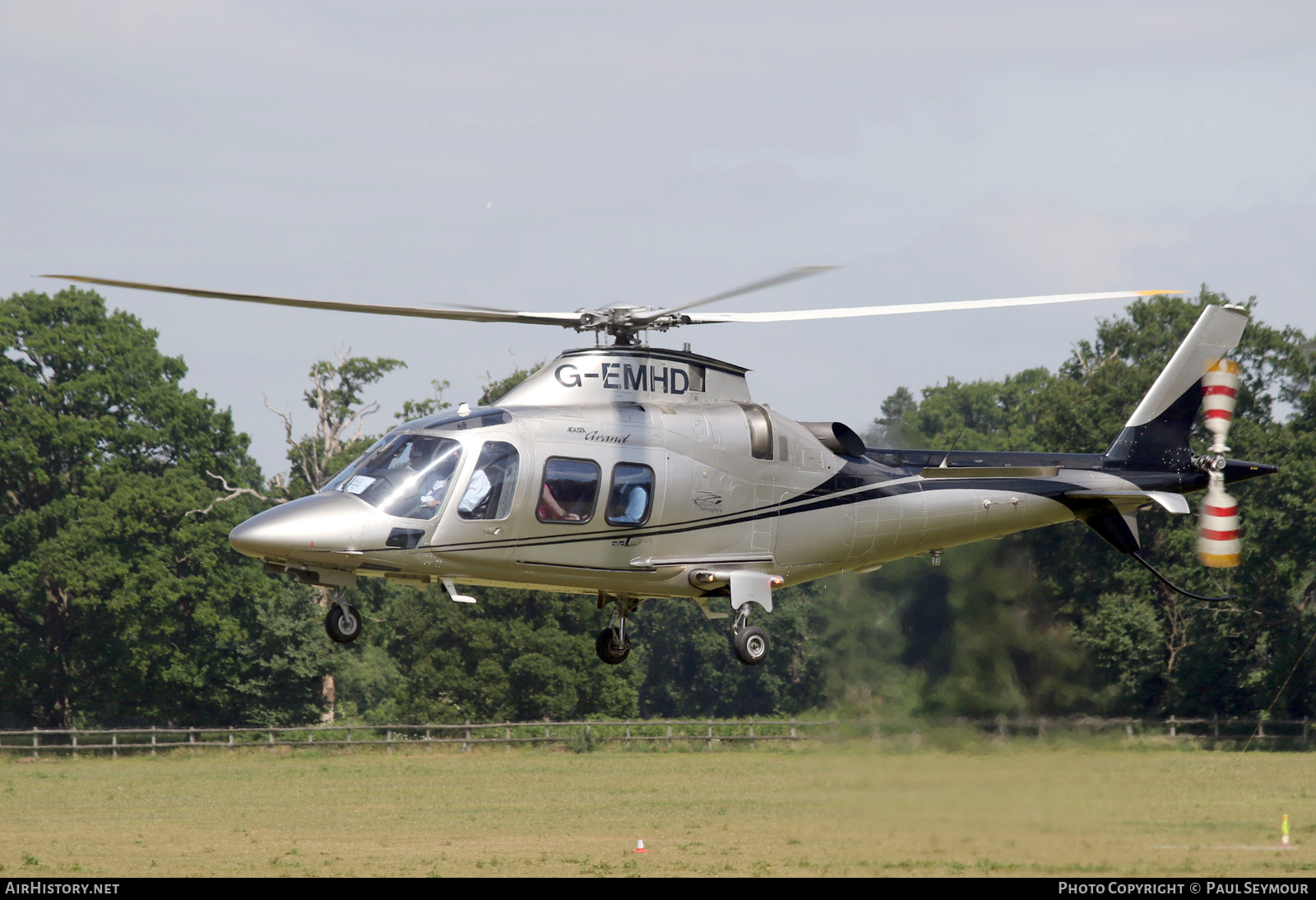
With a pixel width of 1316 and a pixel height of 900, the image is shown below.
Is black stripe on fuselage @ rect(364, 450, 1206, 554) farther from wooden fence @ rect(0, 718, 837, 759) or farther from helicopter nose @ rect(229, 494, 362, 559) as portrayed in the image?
wooden fence @ rect(0, 718, 837, 759)

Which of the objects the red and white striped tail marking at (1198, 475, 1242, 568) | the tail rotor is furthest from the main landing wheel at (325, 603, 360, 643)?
the red and white striped tail marking at (1198, 475, 1242, 568)

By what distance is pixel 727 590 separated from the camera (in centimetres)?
1594

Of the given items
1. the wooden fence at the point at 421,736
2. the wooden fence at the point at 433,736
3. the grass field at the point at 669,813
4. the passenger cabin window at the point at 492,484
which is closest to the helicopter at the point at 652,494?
the passenger cabin window at the point at 492,484

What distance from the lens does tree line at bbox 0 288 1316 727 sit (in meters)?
40.2

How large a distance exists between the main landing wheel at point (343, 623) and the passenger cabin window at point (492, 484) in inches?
59.3

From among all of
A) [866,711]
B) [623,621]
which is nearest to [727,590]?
[623,621]

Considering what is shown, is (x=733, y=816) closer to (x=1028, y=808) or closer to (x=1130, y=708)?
(x=1130, y=708)

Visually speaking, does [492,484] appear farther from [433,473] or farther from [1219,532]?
[1219,532]

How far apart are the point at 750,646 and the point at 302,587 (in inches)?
1425

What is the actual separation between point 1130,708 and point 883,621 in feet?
12.7

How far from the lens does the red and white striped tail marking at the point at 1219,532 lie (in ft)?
56.5

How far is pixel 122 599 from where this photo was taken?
49281 millimetres

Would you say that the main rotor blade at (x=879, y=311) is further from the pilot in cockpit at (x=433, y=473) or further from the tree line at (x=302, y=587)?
the tree line at (x=302, y=587)

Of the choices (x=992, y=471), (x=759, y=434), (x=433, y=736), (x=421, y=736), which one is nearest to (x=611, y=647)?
(x=759, y=434)
